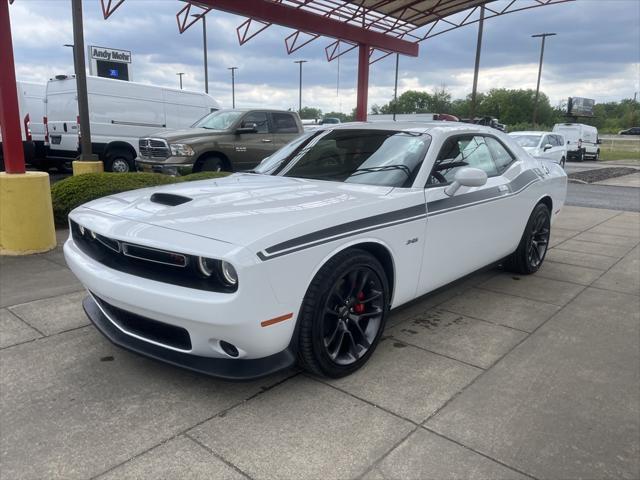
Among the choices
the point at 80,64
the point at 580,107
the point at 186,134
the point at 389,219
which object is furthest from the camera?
the point at 580,107

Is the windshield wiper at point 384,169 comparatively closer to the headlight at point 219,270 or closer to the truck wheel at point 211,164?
the headlight at point 219,270

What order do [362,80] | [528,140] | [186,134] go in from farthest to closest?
1. [528,140]
2. [362,80]
3. [186,134]

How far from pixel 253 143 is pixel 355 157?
7.08 meters

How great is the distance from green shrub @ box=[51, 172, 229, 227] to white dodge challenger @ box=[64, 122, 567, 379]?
333cm

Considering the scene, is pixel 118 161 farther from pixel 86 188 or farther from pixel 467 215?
pixel 467 215

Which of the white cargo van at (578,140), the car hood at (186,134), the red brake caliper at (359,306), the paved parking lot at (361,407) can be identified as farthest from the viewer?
the white cargo van at (578,140)

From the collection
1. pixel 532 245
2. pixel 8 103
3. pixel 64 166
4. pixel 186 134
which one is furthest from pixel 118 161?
pixel 532 245

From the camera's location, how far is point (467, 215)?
3.92m

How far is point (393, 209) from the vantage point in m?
3.22

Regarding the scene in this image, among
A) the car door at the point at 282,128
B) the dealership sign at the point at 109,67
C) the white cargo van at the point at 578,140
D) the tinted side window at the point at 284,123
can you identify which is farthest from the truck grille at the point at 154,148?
the white cargo van at the point at 578,140

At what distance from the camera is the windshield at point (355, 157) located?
3631mm

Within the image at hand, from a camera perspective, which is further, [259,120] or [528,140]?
[528,140]

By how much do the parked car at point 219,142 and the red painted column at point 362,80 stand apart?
422cm

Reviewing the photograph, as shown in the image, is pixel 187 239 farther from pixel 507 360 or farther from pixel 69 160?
pixel 69 160
